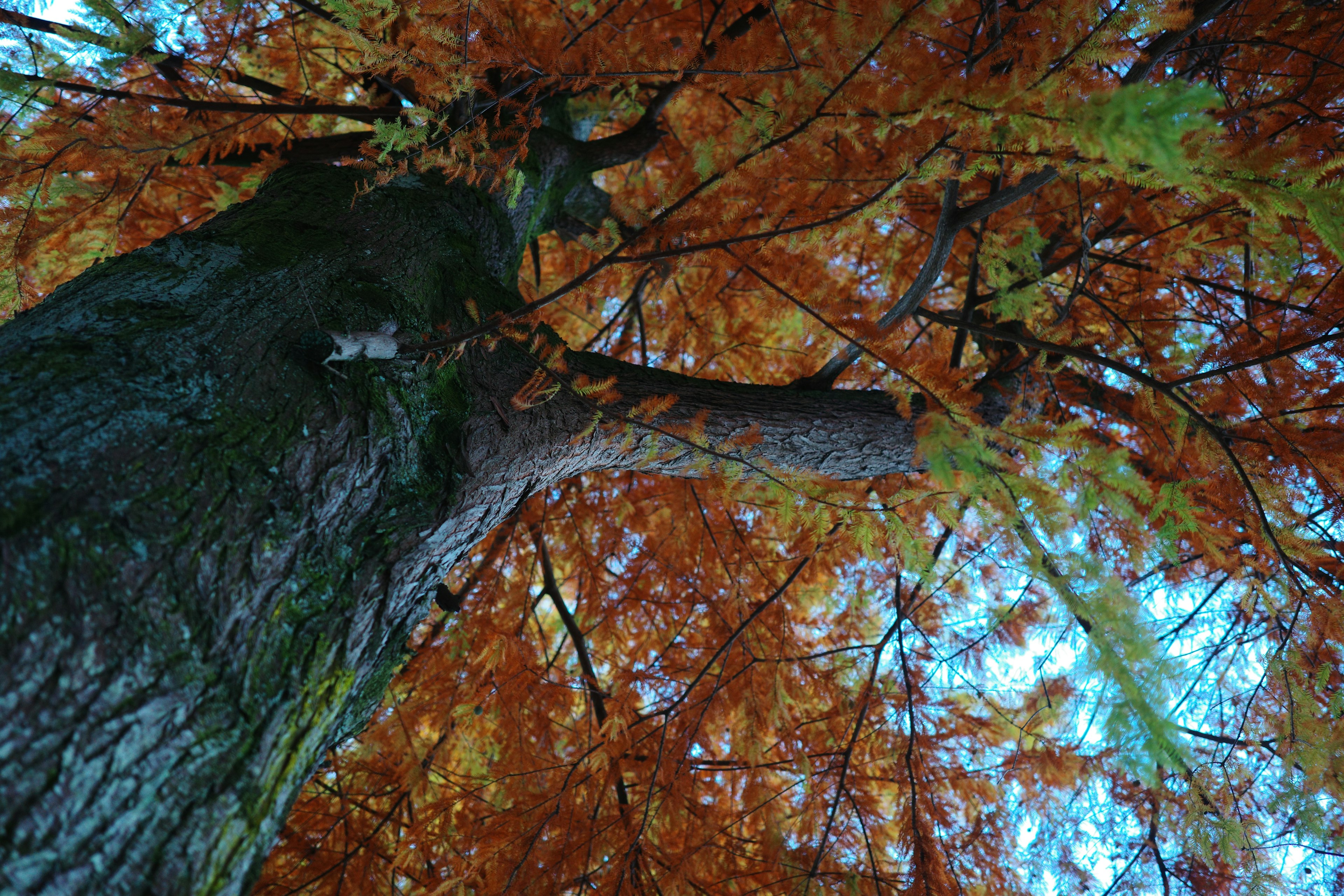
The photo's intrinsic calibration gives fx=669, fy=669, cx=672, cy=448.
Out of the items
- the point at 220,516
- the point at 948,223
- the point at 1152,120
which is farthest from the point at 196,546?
the point at 948,223

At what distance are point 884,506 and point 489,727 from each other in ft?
8.84

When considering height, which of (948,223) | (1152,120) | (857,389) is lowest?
(1152,120)

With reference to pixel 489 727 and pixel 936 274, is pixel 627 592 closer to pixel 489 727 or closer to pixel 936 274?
pixel 489 727

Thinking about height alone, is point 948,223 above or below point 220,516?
above

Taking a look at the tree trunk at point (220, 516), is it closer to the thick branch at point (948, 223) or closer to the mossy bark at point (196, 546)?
Result: the mossy bark at point (196, 546)

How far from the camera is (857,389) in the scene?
8.05 ft

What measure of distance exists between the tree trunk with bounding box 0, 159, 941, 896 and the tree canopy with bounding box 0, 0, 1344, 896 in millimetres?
213

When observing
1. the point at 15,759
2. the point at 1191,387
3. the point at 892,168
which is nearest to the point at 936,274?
the point at 892,168

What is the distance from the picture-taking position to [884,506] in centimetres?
160

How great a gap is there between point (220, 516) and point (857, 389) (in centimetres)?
204

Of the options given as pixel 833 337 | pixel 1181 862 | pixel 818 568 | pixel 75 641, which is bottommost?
pixel 75 641

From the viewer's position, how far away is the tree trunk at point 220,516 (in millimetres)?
696

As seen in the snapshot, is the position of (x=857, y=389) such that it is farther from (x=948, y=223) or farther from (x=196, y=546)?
(x=196, y=546)

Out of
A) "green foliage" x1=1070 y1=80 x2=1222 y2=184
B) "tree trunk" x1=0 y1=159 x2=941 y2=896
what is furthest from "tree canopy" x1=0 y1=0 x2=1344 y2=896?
"tree trunk" x1=0 y1=159 x2=941 y2=896
